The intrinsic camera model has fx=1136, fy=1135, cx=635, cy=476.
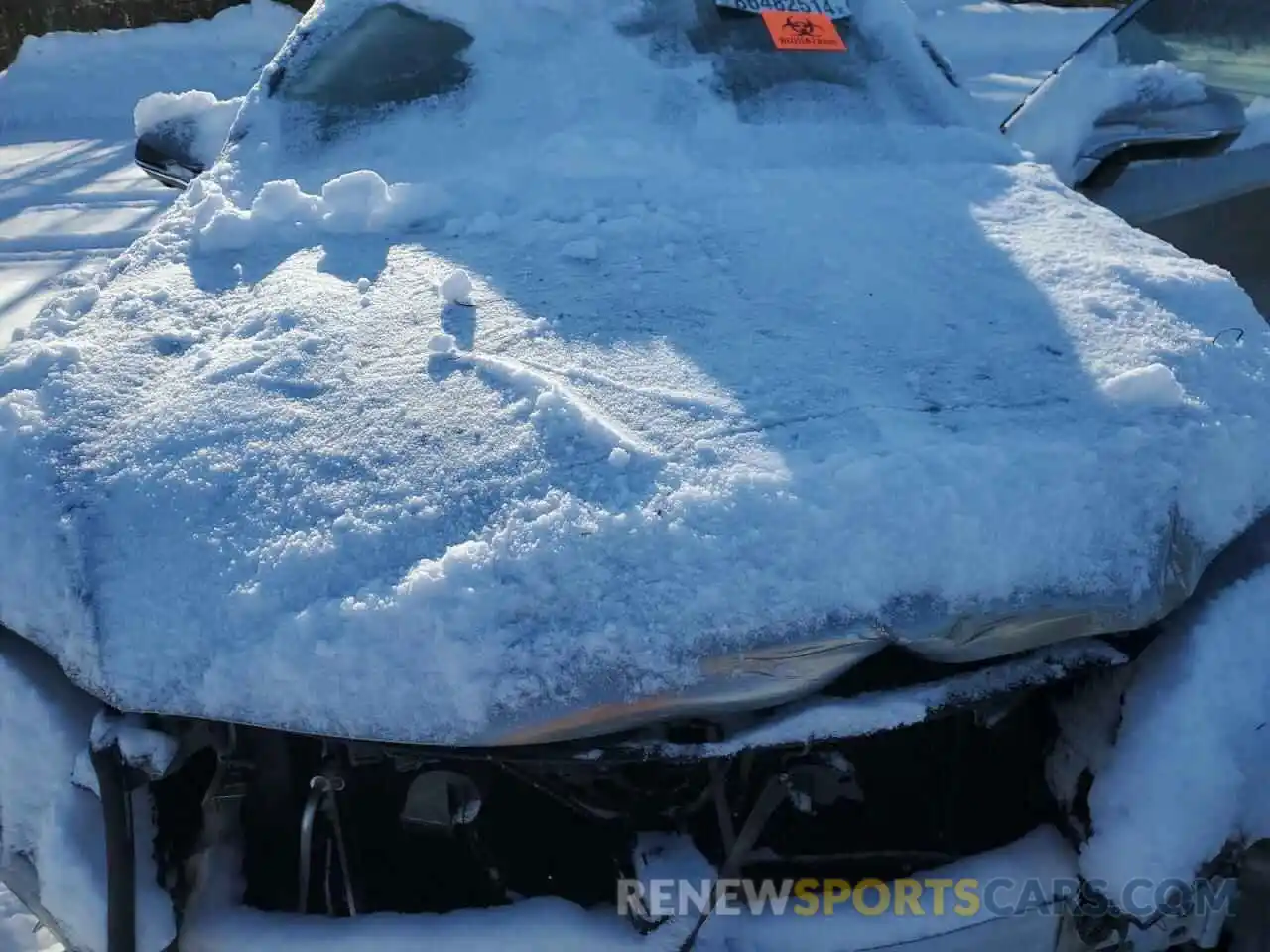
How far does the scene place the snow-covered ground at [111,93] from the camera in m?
5.19

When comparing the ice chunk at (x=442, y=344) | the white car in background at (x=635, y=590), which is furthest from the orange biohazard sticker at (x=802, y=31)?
the ice chunk at (x=442, y=344)

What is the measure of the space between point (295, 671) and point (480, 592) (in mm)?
→ 242

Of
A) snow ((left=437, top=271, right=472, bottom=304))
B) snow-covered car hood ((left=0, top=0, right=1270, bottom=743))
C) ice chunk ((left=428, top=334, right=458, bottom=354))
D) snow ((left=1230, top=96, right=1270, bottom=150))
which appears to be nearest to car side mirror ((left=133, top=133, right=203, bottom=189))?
snow-covered car hood ((left=0, top=0, right=1270, bottom=743))

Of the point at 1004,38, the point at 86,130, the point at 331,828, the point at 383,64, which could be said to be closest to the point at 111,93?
the point at 86,130

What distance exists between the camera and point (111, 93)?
8.35 meters

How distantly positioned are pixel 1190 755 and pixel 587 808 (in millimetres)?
844

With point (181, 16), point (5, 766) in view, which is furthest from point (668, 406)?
point (181, 16)

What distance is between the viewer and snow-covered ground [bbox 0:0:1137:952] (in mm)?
5188

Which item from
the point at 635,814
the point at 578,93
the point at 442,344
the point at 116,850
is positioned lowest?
the point at 635,814

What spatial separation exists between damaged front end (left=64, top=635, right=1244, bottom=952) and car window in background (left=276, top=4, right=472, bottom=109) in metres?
1.69

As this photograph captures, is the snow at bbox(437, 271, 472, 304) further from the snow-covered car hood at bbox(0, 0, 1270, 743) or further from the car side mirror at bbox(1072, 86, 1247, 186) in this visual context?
the car side mirror at bbox(1072, 86, 1247, 186)

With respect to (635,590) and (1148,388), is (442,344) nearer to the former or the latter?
(635,590)

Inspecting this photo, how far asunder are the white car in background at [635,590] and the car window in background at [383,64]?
69 centimetres

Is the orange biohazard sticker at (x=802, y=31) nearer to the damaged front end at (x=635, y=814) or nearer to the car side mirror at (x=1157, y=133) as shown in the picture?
the car side mirror at (x=1157, y=133)
